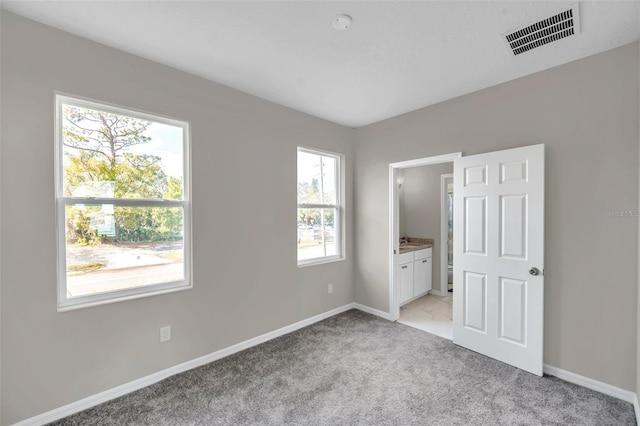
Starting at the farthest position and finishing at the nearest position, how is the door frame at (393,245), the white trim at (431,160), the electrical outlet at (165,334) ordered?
the door frame at (393,245)
the white trim at (431,160)
the electrical outlet at (165,334)

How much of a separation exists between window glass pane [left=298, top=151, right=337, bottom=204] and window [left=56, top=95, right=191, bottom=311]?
1460 mm

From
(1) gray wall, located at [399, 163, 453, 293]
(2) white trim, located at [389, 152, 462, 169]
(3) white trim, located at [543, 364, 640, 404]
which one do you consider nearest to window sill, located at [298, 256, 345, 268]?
(2) white trim, located at [389, 152, 462, 169]

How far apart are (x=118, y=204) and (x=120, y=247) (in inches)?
13.8

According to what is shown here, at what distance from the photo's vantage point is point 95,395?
83.3 inches

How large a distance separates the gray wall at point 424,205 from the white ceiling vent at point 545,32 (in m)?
2.68

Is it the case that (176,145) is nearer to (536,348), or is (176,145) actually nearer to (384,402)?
(384,402)

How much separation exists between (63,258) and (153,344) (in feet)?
3.19

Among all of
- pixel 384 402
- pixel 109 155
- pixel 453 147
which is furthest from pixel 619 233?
pixel 109 155

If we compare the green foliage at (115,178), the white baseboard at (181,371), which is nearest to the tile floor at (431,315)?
the white baseboard at (181,371)

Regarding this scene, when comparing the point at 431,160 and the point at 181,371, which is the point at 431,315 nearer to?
the point at 431,160

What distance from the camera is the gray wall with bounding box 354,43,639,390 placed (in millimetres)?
2143

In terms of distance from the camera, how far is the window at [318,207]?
3664 millimetres

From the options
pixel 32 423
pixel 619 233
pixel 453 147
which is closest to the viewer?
pixel 32 423

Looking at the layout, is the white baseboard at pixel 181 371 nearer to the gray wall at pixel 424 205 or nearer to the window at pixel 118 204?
the window at pixel 118 204
